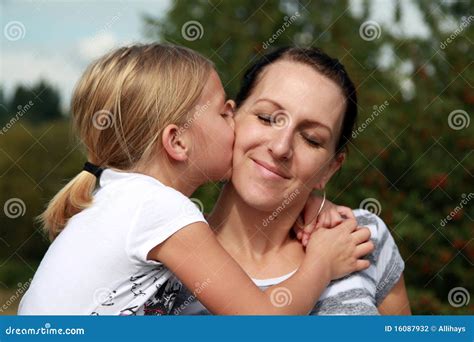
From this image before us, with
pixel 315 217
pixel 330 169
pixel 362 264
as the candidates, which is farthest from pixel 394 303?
pixel 330 169

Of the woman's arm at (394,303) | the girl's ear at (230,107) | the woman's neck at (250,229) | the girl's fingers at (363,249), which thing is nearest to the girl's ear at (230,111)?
the girl's ear at (230,107)

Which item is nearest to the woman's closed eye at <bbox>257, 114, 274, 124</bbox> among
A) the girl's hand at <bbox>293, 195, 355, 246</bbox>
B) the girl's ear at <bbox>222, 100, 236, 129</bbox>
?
the girl's ear at <bbox>222, 100, 236, 129</bbox>

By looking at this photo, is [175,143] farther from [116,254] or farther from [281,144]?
[116,254]

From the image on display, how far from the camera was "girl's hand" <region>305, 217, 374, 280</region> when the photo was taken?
2500mm

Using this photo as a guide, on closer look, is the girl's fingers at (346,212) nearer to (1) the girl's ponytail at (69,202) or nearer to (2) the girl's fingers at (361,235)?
(2) the girl's fingers at (361,235)

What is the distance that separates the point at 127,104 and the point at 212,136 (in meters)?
0.31

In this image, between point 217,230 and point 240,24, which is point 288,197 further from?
point 240,24

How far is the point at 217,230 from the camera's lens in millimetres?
2707

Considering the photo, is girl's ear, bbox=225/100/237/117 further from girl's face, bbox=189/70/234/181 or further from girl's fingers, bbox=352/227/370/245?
girl's fingers, bbox=352/227/370/245

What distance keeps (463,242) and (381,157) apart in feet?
2.12

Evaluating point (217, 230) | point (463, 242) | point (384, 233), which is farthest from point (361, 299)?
point (463, 242)

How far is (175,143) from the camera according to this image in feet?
8.27

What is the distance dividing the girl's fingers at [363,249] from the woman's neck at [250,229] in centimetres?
22

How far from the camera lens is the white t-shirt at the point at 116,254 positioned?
223 cm
